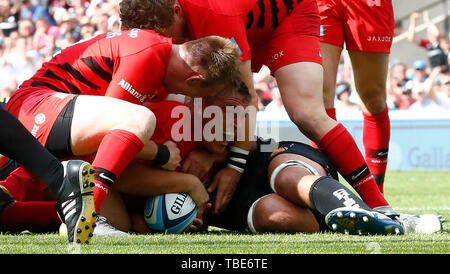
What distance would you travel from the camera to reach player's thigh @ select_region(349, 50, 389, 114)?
5977mm

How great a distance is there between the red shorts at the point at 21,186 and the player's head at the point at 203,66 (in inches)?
43.6

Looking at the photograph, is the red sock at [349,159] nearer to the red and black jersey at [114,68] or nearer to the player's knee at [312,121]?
the player's knee at [312,121]

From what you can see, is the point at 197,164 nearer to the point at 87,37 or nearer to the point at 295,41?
the point at 295,41

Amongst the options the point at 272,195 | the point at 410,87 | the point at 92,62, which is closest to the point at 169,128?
the point at 92,62

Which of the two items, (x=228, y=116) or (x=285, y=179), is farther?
(x=228, y=116)

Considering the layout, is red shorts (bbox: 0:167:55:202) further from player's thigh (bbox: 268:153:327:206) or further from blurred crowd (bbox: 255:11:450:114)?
blurred crowd (bbox: 255:11:450:114)

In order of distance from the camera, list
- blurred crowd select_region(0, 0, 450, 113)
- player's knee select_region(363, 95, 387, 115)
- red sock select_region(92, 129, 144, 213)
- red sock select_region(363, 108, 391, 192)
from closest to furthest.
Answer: red sock select_region(92, 129, 144, 213) → player's knee select_region(363, 95, 387, 115) → red sock select_region(363, 108, 391, 192) → blurred crowd select_region(0, 0, 450, 113)

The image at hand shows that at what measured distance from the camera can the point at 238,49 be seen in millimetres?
4551

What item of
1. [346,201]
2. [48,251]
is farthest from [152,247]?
[346,201]

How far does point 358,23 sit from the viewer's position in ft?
19.5

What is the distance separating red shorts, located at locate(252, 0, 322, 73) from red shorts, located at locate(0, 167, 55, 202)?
1711mm

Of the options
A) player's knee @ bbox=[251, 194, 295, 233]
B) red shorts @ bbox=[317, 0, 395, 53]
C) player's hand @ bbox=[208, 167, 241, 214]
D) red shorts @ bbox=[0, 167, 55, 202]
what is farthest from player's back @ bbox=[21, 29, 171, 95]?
red shorts @ bbox=[317, 0, 395, 53]

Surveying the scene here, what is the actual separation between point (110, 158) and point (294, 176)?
3.57 ft
